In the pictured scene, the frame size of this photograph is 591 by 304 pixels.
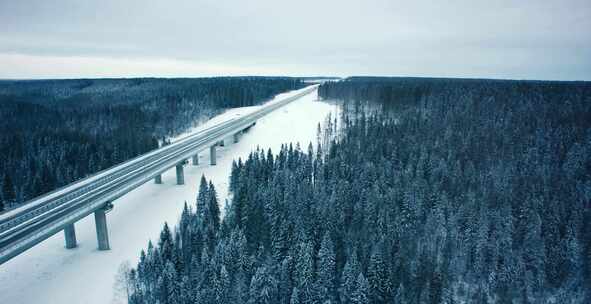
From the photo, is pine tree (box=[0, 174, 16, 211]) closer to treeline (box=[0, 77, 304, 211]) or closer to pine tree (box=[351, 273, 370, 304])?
treeline (box=[0, 77, 304, 211])

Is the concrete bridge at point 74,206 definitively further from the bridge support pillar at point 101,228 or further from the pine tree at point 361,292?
the pine tree at point 361,292

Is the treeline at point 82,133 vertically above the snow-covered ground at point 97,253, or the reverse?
the treeline at point 82,133

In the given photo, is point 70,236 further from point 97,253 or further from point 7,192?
point 7,192

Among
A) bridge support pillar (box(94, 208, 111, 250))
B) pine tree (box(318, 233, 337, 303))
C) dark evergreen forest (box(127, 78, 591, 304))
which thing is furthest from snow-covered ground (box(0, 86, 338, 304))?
pine tree (box(318, 233, 337, 303))

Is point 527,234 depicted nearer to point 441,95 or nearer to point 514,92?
point 441,95

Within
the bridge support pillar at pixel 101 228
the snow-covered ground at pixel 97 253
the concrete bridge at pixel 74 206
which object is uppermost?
the concrete bridge at pixel 74 206

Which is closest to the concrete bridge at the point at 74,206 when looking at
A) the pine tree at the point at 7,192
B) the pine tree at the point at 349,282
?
the pine tree at the point at 7,192
